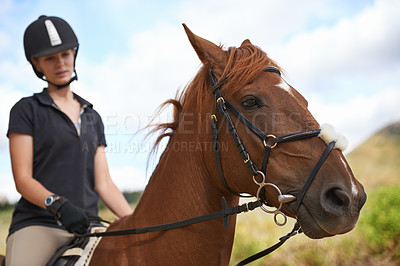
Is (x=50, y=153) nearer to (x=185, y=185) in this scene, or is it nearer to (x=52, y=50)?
(x=52, y=50)

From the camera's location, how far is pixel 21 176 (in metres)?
2.81

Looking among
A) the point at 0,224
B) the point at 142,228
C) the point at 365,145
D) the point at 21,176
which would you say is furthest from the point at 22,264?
the point at 365,145

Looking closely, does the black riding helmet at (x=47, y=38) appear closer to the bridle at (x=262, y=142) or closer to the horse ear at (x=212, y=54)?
the horse ear at (x=212, y=54)

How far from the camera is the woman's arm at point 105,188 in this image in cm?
352

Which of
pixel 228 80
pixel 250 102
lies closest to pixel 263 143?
pixel 250 102

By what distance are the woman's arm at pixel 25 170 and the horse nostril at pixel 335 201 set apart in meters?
2.14

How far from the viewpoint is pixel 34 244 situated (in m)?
2.74

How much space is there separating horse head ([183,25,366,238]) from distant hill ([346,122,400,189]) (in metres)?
11.5

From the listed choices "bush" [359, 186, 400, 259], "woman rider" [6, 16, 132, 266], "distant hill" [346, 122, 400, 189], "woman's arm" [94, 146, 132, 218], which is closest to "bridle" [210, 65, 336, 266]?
"woman rider" [6, 16, 132, 266]

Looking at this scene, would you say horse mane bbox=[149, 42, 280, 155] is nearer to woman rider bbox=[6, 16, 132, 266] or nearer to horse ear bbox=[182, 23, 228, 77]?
horse ear bbox=[182, 23, 228, 77]

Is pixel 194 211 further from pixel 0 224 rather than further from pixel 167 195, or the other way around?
pixel 0 224

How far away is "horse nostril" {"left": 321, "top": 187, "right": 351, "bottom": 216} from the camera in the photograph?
188cm

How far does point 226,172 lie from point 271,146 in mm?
360

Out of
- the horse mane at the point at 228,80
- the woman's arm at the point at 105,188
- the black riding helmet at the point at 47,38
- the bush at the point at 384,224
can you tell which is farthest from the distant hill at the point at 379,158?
the black riding helmet at the point at 47,38
